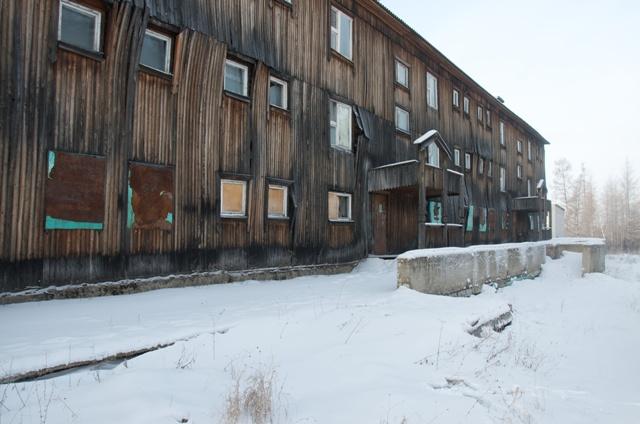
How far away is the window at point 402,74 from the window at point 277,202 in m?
8.65

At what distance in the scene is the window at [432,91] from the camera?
20.1 m

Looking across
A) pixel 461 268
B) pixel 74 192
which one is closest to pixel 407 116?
pixel 461 268

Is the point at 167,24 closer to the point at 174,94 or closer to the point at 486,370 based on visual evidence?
the point at 174,94

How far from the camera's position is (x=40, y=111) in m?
7.29

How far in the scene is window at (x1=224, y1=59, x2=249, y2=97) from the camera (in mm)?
10789

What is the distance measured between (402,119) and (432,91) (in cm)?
405

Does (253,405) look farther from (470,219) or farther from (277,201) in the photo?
(470,219)

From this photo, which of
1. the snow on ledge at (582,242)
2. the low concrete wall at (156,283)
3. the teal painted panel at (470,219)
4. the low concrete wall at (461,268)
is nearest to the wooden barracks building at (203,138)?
the low concrete wall at (156,283)

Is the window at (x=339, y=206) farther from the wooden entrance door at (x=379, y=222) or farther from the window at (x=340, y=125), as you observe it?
the window at (x=340, y=125)

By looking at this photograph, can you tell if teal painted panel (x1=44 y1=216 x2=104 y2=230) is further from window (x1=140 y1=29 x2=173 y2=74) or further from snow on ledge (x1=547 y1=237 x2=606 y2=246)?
snow on ledge (x1=547 y1=237 x2=606 y2=246)

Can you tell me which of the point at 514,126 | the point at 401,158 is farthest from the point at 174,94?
the point at 514,126

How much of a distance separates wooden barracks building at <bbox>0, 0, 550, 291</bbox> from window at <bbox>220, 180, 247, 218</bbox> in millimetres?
39

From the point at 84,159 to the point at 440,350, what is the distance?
23.6 ft

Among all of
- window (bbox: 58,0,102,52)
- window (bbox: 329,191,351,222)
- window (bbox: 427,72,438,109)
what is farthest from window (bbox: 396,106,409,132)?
window (bbox: 58,0,102,52)
